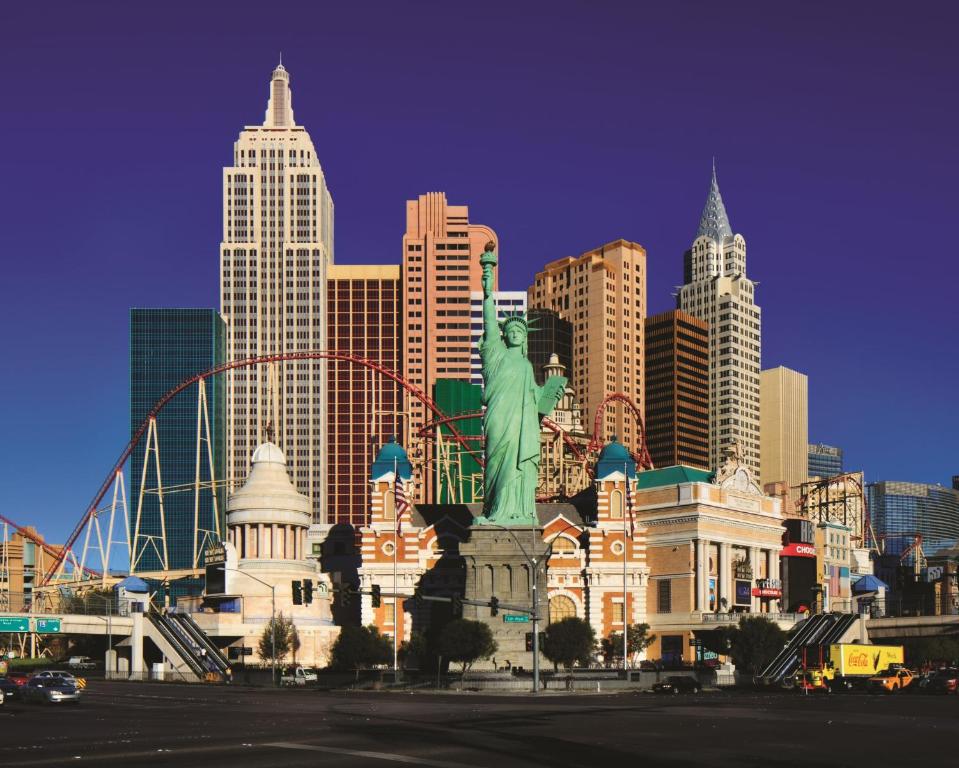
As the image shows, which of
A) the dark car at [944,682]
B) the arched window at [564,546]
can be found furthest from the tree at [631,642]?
the dark car at [944,682]

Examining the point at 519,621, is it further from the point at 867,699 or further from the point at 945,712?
the point at 945,712

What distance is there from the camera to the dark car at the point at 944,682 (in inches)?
2810

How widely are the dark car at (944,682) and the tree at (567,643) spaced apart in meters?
26.4

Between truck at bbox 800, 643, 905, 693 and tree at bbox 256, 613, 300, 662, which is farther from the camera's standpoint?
tree at bbox 256, 613, 300, 662

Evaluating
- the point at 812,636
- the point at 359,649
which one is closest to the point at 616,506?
the point at 812,636

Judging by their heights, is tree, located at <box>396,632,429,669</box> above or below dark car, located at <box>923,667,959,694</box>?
below

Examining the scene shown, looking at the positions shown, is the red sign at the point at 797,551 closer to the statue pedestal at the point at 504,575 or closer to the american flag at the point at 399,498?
the statue pedestal at the point at 504,575

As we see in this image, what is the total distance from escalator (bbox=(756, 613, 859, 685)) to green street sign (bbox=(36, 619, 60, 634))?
56.9 meters

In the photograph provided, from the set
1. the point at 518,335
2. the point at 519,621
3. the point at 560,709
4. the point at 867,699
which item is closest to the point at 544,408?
the point at 518,335

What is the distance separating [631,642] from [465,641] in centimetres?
2054

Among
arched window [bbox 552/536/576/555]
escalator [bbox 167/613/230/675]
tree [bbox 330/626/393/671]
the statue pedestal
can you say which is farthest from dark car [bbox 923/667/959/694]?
escalator [bbox 167/613/230/675]

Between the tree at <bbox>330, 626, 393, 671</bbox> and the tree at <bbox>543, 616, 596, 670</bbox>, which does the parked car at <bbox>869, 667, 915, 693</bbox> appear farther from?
the tree at <bbox>330, 626, 393, 671</bbox>

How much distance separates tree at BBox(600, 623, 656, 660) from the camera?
106 metres

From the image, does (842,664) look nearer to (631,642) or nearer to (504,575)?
(631,642)
